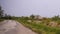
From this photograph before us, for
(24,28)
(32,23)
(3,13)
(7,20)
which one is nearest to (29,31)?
(24,28)

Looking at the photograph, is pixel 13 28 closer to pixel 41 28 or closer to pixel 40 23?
pixel 41 28

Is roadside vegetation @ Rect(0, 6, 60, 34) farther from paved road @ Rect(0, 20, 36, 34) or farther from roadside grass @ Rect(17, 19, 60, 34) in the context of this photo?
paved road @ Rect(0, 20, 36, 34)

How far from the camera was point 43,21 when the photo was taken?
11.2 ft

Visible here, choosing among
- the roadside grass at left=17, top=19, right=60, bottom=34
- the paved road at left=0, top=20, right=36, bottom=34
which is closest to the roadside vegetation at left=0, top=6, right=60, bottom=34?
the roadside grass at left=17, top=19, right=60, bottom=34

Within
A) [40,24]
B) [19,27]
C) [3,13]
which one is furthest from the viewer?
[3,13]

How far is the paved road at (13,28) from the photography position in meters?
2.83

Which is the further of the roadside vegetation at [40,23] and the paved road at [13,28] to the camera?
the roadside vegetation at [40,23]

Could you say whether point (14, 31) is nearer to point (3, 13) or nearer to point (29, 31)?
point (29, 31)

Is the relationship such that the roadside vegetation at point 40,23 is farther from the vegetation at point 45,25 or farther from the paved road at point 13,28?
the paved road at point 13,28

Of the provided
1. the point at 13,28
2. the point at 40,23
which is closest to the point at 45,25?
the point at 40,23

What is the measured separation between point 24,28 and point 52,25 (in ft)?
1.95

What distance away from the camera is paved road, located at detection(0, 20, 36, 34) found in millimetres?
2830

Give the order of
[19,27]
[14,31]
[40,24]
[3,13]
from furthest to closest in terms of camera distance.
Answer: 1. [3,13]
2. [40,24]
3. [19,27]
4. [14,31]

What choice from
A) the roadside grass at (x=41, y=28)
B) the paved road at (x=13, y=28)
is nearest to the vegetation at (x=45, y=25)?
the roadside grass at (x=41, y=28)
